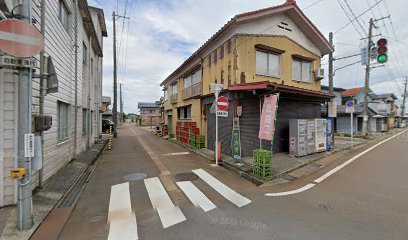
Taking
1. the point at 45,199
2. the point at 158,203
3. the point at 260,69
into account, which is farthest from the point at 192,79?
the point at 45,199

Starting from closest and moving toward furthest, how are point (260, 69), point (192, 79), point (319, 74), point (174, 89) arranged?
point (260, 69)
point (319, 74)
point (192, 79)
point (174, 89)

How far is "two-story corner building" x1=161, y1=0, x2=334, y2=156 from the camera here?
9.44 meters

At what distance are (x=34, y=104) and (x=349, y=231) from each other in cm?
785

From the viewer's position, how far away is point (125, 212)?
4.22 meters

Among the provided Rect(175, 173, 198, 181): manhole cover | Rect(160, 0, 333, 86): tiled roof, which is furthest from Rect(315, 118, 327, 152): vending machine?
Rect(175, 173, 198, 181): manhole cover

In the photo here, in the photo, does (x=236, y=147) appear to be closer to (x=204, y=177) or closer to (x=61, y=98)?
(x=204, y=177)

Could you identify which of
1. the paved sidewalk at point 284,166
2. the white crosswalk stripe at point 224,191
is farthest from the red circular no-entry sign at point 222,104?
the white crosswalk stripe at point 224,191

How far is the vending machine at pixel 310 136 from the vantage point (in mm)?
9656

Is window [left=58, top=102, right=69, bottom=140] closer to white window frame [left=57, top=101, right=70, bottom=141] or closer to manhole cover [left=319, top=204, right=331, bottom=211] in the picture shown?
white window frame [left=57, top=101, right=70, bottom=141]

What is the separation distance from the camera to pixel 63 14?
7.98 metres

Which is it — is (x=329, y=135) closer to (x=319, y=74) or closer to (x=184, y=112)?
(x=319, y=74)

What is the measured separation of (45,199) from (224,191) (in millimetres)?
4593

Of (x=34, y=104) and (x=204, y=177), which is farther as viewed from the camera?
(x=204, y=177)

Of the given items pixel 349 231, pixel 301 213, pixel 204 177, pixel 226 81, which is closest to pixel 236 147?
pixel 204 177
